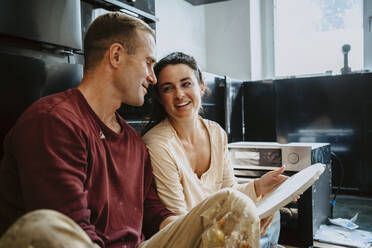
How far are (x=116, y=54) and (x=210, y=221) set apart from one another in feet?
1.78

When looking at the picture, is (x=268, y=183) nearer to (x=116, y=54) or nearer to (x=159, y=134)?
(x=159, y=134)

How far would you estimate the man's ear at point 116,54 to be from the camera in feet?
3.11

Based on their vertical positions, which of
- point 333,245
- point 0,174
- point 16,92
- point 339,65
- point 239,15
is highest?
point 239,15

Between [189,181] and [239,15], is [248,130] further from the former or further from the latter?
[189,181]

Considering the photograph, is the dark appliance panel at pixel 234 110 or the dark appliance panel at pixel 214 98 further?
the dark appliance panel at pixel 234 110

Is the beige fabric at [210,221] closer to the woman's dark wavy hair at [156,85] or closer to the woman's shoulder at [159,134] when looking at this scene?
the woman's shoulder at [159,134]

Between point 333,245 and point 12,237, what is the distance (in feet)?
5.73

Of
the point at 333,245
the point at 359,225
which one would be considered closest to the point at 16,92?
the point at 333,245

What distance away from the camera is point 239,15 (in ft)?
9.96

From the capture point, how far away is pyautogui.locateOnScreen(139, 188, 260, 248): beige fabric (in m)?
0.79

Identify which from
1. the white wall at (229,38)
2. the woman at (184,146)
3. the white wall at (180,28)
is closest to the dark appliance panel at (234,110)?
the white wall at (229,38)

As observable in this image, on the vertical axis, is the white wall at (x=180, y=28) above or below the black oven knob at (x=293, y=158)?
above

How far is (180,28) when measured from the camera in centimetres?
289

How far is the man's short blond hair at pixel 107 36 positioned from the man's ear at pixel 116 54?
0.01 meters
